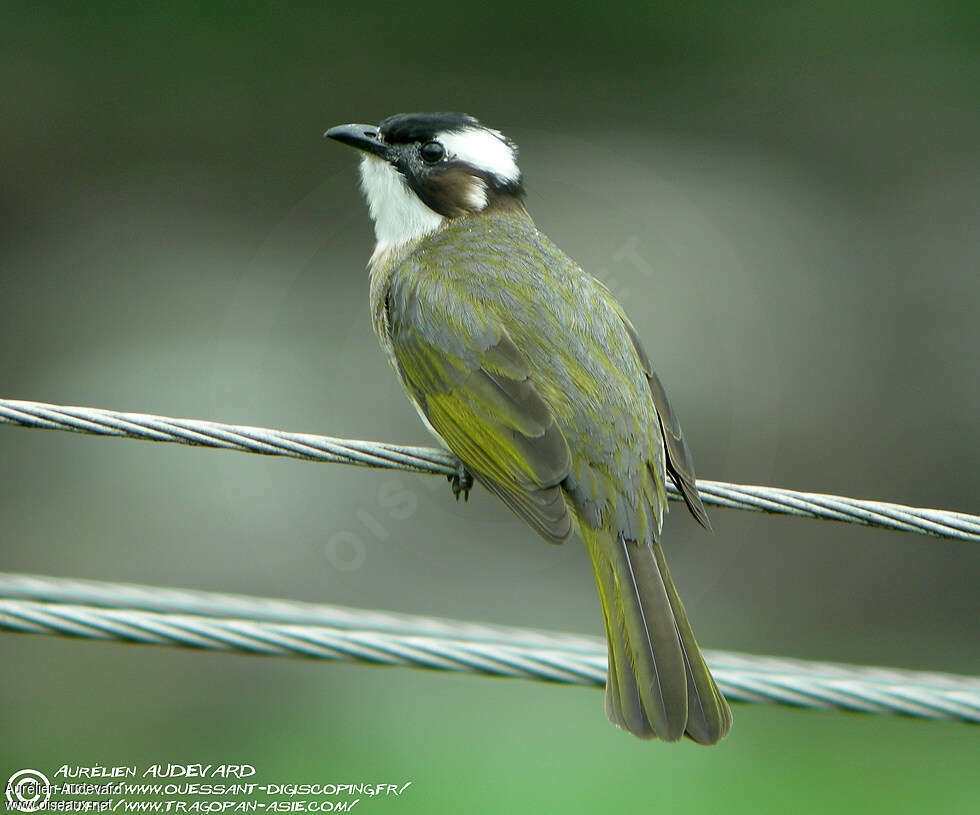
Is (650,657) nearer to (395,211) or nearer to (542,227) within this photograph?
(395,211)

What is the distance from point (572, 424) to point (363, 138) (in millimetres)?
1884

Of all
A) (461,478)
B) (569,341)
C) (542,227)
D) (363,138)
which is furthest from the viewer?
(542,227)

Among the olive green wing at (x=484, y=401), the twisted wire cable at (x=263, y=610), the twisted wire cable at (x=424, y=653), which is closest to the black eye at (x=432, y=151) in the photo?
the olive green wing at (x=484, y=401)

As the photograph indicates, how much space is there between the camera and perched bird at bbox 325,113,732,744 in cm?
332

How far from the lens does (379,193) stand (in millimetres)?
5090

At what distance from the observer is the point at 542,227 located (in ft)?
30.1

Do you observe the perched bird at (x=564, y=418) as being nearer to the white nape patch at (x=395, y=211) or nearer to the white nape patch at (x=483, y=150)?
the white nape patch at (x=395, y=211)

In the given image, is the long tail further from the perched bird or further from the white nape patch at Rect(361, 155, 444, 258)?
the white nape patch at Rect(361, 155, 444, 258)

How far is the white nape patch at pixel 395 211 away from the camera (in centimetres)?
496

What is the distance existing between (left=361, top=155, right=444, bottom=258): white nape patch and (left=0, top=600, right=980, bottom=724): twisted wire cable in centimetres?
226

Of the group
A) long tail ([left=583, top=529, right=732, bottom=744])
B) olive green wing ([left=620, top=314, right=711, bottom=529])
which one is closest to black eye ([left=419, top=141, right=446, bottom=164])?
olive green wing ([left=620, top=314, right=711, bottom=529])

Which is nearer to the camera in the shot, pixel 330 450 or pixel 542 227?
pixel 330 450

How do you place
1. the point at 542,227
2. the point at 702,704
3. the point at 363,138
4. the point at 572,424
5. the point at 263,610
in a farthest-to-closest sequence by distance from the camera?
the point at 542,227, the point at 363,138, the point at 263,610, the point at 572,424, the point at 702,704

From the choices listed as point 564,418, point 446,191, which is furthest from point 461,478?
point 446,191
